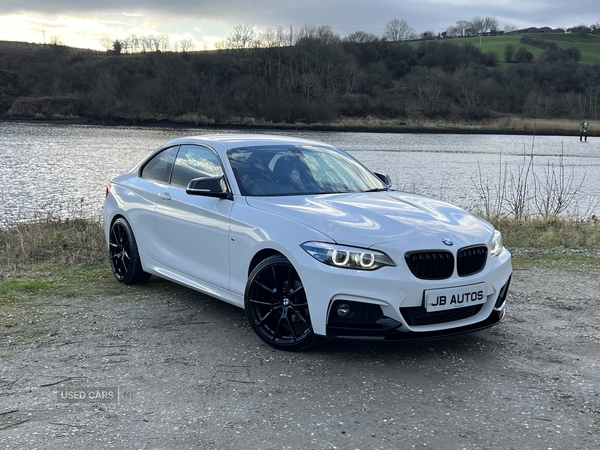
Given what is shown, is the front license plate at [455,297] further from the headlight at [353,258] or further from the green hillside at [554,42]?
the green hillside at [554,42]

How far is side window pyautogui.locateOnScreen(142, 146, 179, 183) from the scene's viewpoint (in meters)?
6.41

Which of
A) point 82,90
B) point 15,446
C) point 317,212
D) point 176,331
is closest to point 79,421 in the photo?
point 15,446

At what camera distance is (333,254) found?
4.36m

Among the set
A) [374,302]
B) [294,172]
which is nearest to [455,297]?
[374,302]

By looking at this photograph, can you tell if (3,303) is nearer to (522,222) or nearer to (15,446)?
(15,446)

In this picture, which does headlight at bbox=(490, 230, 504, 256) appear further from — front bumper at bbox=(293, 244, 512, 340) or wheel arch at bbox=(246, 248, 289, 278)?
wheel arch at bbox=(246, 248, 289, 278)

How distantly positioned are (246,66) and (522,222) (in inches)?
3657

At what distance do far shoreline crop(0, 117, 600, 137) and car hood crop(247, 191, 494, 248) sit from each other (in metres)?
69.2

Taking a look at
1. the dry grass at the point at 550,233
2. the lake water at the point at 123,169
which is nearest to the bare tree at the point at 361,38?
the lake water at the point at 123,169

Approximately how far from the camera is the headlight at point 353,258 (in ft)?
14.2

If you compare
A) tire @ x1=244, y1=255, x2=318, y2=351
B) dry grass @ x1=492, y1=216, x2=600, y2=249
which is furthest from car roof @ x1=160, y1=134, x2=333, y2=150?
dry grass @ x1=492, y1=216, x2=600, y2=249

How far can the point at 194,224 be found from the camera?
561 centimetres

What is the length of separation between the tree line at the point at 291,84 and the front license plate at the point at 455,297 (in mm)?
75871

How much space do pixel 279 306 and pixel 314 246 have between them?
0.61m
